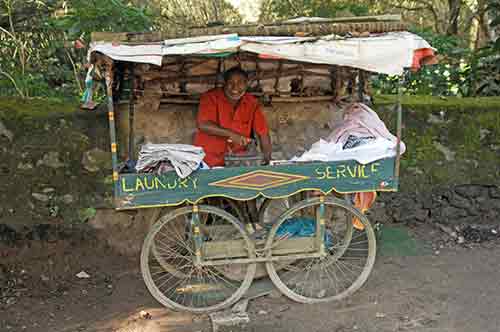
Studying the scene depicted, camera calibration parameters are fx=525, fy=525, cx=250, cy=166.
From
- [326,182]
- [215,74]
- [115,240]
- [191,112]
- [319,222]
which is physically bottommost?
[115,240]

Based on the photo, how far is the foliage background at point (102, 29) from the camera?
176 inches

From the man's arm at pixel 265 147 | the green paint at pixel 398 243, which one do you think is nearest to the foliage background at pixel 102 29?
the man's arm at pixel 265 147

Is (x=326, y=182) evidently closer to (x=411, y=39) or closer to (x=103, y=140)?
(x=411, y=39)

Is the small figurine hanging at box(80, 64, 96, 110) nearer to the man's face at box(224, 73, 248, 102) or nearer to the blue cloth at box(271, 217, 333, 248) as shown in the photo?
the man's face at box(224, 73, 248, 102)

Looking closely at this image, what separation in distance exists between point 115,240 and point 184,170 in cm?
148

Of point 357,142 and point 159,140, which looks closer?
point 357,142

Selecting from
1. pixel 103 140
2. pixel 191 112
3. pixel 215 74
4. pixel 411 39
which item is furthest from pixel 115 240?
pixel 411 39

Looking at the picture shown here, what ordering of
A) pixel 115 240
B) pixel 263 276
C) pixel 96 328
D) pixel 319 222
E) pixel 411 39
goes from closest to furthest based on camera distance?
pixel 411 39, pixel 96 328, pixel 319 222, pixel 263 276, pixel 115 240

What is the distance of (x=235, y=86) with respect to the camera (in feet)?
13.5

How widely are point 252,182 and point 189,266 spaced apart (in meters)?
0.97

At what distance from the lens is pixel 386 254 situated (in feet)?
15.8

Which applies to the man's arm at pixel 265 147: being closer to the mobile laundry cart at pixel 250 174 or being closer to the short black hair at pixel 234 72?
the mobile laundry cart at pixel 250 174

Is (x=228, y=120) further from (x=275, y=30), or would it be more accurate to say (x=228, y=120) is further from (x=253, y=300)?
(x=253, y=300)

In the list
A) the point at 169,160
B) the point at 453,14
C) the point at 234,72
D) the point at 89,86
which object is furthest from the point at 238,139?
the point at 453,14
